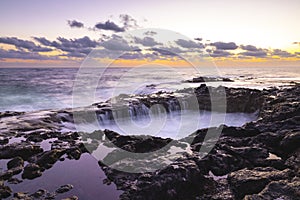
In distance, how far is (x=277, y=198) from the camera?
4.41 meters

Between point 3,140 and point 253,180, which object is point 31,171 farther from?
point 253,180

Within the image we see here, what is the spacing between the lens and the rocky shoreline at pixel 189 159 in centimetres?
549

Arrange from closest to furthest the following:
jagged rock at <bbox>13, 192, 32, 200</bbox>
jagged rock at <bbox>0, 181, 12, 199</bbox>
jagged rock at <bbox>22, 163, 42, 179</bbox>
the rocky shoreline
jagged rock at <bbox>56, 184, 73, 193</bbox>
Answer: the rocky shoreline → jagged rock at <bbox>13, 192, 32, 200</bbox> → jagged rock at <bbox>0, 181, 12, 199</bbox> → jagged rock at <bbox>56, 184, 73, 193</bbox> → jagged rock at <bbox>22, 163, 42, 179</bbox>

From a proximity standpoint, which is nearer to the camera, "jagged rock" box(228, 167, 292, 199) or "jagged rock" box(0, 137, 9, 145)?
"jagged rock" box(228, 167, 292, 199)

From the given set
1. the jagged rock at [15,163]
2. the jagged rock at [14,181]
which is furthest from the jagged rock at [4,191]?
the jagged rock at [15,163]

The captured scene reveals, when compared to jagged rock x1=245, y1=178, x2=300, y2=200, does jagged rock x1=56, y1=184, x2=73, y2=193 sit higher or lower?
lower

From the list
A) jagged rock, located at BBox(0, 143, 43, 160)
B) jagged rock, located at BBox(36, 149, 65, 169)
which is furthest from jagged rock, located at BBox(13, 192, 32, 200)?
jagged rock, located at BBox(0, 143, 43, 160)

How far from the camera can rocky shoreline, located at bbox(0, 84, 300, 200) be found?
5.49 metres

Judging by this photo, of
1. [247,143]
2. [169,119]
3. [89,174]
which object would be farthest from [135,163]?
[169,119]

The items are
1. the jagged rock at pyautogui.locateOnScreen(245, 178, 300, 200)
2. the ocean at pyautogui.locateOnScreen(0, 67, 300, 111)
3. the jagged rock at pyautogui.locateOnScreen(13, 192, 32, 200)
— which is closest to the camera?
the jagged rock at pyautogui.locateOnScreen(245, 178, 300, 200)

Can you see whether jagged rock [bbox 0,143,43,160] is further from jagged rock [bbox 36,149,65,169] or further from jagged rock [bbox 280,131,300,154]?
jagged rock [bbox 280,131,300,154]

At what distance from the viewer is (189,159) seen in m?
6.92

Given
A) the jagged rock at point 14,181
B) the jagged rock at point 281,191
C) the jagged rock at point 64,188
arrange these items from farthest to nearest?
the jagged rock at point 14,181, the jagged rock at point 64,188, the jagged rock at point 281,191

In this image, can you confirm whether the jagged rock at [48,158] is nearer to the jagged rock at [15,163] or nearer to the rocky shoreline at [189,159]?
the rocky shoreline at [189,159]
